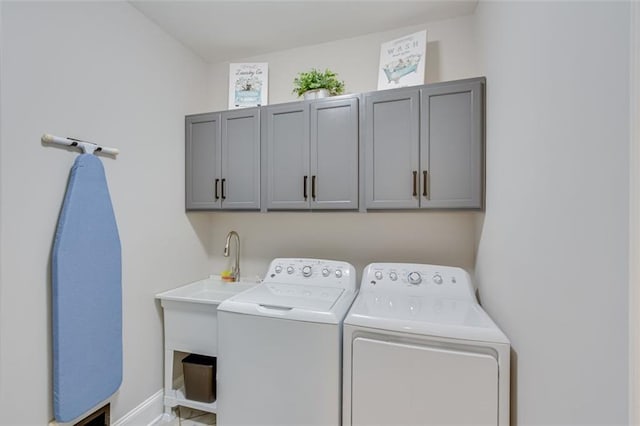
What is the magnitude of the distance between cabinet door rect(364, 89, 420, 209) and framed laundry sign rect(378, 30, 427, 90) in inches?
7.3

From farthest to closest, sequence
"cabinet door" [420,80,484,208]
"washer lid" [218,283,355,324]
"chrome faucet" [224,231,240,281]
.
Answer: "chrome faucet" [224,231,240,281]
"cabinet door" [420,80,484,208]
"washer lid" [218,283,355,324]

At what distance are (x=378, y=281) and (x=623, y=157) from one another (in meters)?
1.37

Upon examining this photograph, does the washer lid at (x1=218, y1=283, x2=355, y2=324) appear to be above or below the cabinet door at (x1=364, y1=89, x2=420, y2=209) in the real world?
below

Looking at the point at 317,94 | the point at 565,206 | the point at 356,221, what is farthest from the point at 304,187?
the point at 565,206

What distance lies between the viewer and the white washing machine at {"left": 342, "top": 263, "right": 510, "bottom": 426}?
3.87 ft

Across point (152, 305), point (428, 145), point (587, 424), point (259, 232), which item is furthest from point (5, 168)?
point (587, 424)

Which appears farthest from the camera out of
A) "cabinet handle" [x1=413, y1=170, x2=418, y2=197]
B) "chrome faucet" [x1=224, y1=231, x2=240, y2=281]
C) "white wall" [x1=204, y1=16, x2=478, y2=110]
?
"chrome faucet" [x1=224, y1=231, x2=240, y2=281]

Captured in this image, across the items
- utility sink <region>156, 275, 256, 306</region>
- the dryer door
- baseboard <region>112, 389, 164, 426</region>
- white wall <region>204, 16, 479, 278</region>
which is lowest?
baseboard <region>112, 389, 164, 426</region>

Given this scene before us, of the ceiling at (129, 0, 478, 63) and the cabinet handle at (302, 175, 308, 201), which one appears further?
the cabinet handle at (302, 175, 308, 201)

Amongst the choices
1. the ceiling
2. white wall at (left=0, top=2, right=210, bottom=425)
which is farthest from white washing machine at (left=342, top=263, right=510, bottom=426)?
the ceiling

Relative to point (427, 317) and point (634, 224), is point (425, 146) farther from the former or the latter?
point (634, 224)

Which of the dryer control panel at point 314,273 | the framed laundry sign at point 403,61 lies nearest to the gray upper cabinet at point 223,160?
the dryer control panel at point 314,273

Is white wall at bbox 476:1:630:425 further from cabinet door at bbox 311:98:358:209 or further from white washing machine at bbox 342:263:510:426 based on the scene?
cabinet door at bbox 311:98:358:209

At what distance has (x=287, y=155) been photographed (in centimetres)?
194
